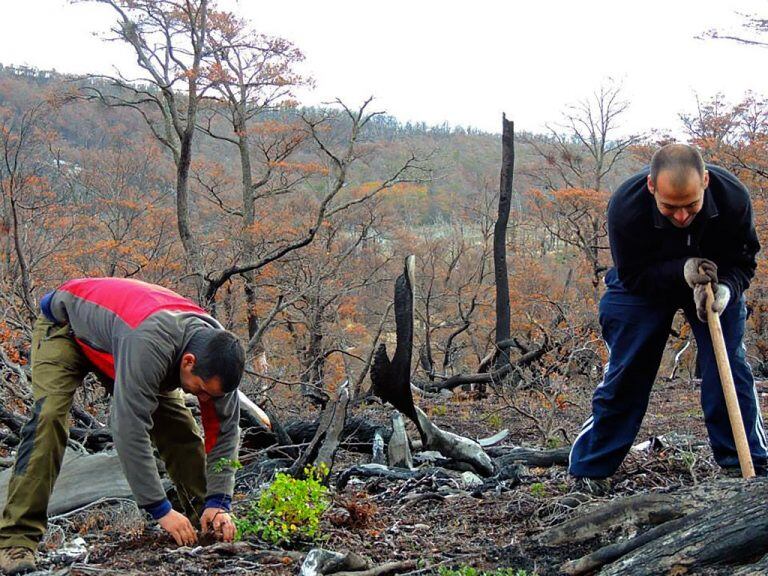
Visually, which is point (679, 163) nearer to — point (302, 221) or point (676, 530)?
point (676, 530)

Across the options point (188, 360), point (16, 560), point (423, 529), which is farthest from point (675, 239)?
point (16, 560)

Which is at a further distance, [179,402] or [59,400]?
[179,402]

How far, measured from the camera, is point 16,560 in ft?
10.8

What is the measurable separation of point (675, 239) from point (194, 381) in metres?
→ 2.23

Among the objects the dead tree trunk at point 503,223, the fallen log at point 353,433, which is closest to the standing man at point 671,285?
the fallen log at point 353,433

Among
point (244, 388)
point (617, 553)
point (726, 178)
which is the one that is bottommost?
point (244, 388)

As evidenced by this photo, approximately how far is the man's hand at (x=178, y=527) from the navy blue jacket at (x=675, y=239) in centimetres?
228

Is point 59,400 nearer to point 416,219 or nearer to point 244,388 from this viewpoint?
point 244,388

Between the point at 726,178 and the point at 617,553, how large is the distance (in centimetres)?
174

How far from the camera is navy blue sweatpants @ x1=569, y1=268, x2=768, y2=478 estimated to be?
11.7ft

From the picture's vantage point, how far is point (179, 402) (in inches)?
154

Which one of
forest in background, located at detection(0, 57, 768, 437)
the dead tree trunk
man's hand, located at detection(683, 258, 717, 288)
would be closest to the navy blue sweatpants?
man's hand, located at detection(683, 258, 717, 288)

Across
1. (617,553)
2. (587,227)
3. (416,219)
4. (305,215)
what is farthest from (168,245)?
(416,219)

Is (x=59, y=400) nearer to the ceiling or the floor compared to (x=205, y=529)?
nearer to the ceiling
